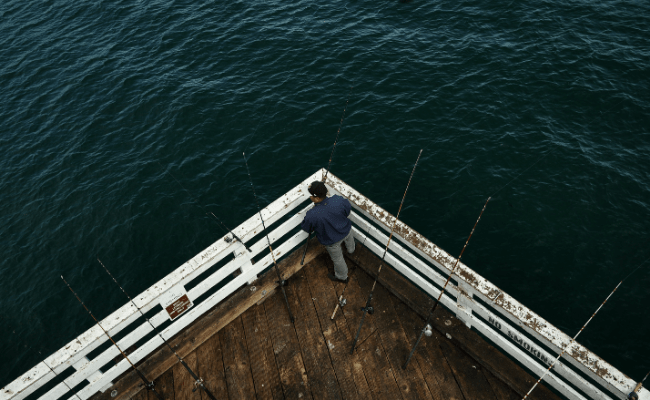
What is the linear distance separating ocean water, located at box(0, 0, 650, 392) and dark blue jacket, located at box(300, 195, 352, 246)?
21.8 feet

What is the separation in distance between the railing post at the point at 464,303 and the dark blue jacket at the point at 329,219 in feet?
5.60

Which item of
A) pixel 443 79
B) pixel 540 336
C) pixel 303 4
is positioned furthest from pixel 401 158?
pixel 303 4

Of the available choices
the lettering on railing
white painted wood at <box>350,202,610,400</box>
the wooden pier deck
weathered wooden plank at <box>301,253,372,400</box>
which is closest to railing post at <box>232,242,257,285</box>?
the wooden pier deck

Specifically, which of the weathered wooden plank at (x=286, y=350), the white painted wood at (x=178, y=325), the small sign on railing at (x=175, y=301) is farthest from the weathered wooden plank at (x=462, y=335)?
the small sign on railing at (x=175, y=301)

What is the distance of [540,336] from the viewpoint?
388cm

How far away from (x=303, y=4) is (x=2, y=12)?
2042 cm

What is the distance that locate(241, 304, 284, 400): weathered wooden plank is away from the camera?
4.61 m

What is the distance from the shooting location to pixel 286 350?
16.3 ft

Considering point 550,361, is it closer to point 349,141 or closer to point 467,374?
point 467,374

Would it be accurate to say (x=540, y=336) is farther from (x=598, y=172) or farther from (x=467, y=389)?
(x=598, y=172)

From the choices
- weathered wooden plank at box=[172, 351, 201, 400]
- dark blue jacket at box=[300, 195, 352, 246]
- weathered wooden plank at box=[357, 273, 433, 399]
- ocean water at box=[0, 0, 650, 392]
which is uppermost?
dark blue jacket at box=[300, 195, 352, 246]

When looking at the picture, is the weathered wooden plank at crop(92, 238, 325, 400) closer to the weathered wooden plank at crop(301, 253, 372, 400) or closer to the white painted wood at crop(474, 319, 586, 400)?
the weathered wooden plank at crop(301, 253, 372, 400)

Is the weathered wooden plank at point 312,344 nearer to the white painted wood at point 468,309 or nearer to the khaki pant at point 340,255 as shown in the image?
the khaki pant at point 340,255

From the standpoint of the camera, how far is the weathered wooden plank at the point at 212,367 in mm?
4664
